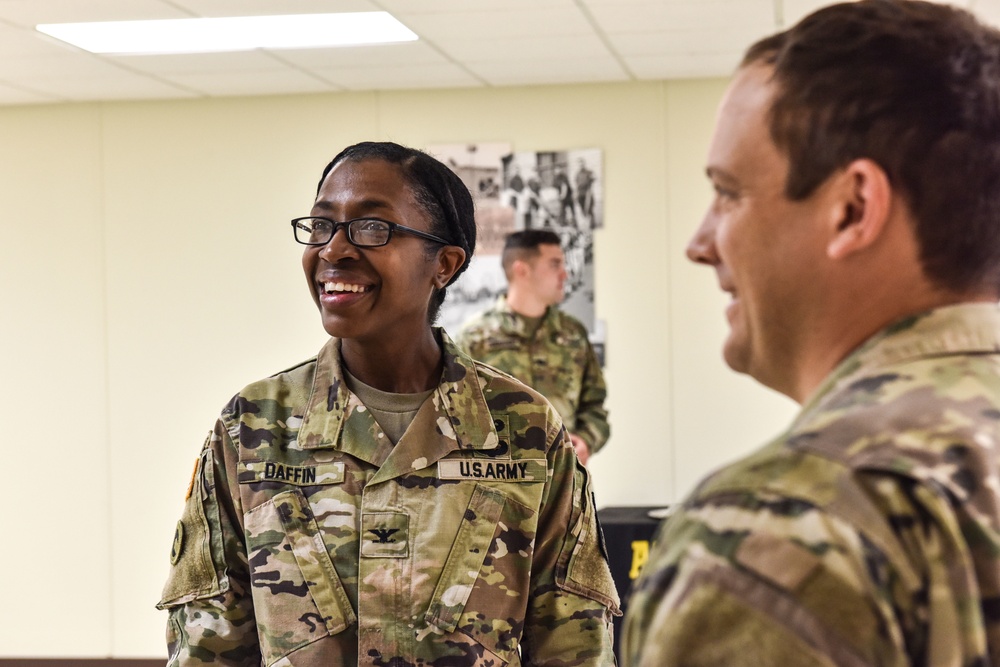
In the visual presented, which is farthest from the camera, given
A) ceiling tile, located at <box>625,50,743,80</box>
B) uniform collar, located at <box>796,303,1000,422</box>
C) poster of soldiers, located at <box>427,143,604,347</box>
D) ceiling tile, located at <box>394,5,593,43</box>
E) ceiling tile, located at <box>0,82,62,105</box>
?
poster of soldiers, located at <box>427,143,604,347</box>

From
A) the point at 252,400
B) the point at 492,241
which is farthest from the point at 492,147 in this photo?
the point at 252,400

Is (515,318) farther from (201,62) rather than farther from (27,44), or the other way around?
(27,44)

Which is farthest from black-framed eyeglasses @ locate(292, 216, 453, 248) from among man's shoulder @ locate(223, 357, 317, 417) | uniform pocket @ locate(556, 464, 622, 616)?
uniform pocket @ locate(556, 464, 622, 616)

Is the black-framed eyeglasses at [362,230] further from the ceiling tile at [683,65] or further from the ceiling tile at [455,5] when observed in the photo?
the ceiling tile at [683,65]

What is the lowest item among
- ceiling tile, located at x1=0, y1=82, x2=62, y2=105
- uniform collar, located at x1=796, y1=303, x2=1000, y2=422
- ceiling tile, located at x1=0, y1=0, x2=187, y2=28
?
uniform collar, located at x1=796, y1=303, x2=1000, y2=422

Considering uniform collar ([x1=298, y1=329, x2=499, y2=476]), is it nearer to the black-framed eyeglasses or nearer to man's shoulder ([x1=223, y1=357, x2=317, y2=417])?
man's shoulder ([x1=223, y1=357, x2=317, y2=417])

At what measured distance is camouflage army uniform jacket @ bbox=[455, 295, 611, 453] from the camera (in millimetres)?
5395

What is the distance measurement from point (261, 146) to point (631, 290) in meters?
2.37

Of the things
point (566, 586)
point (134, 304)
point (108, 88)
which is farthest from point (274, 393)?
point (134, 304)

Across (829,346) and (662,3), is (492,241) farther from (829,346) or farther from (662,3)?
(829,346)

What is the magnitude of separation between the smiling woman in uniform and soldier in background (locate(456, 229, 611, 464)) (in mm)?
3430

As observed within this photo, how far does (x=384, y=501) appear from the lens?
178 centimetres

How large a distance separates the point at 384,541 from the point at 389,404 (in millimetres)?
265

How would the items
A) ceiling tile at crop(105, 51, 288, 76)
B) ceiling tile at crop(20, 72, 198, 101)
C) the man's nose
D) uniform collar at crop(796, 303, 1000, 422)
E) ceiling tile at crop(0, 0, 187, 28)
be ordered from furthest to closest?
ceiling tile at crop(20, 72, 198, 101) < ceiling tile at crop(105, 51, 288, 76) < ceiling tile at crop(0, 0, 187, 28) < the man's nose < uniform collar at crop(796, 303, 1000, 422)
